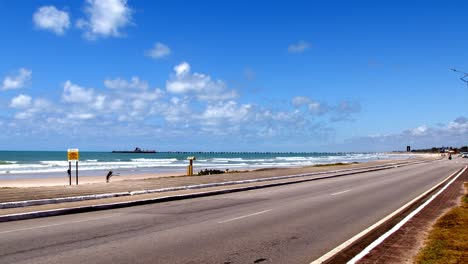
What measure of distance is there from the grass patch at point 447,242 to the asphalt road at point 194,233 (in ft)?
5.56

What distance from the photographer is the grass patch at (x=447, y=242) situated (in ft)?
26.5

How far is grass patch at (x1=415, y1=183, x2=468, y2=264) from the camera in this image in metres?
8.07

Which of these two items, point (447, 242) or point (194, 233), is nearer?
point (447, 242)

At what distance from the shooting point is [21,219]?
13.0 m

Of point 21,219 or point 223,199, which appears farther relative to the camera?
point 223,199

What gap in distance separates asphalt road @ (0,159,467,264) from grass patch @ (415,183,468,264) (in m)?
1.69

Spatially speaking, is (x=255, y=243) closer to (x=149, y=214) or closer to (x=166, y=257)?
(x=166, y=257)

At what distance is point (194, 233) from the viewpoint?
34.9 ft

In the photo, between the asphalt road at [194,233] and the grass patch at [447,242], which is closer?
the grass patch at [447,242]

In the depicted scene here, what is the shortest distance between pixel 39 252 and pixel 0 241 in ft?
5.34

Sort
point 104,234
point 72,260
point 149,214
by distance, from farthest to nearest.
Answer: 1. point 149,214
2. point 104,234
3. point 72,260

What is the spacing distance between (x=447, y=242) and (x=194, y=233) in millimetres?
5148

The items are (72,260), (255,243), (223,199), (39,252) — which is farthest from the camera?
(223,199)

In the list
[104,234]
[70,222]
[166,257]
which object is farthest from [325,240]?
[70,222]
